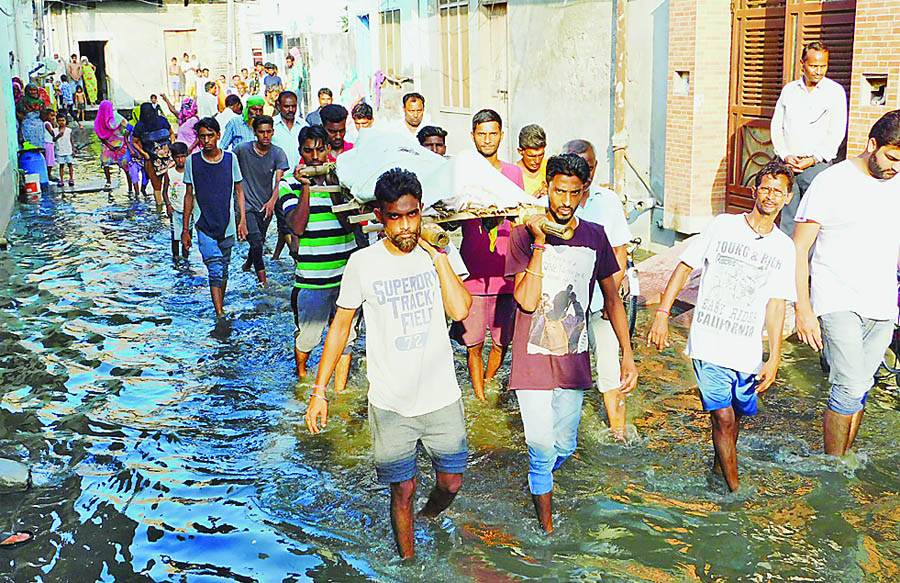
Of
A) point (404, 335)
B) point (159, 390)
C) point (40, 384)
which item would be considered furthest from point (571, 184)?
point (40, 384)

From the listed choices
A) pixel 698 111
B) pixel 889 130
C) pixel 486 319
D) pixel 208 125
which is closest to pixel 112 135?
pixel 208 125

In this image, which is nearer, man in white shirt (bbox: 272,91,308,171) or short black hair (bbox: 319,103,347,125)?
short black hair (bbox: 319,103,347,125)

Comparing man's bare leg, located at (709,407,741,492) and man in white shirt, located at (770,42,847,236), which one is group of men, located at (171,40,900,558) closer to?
man's bare leg, located at (709,407,741,492)

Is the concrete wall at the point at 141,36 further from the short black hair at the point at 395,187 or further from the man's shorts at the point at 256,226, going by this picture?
the short black hair at the point at 395,187

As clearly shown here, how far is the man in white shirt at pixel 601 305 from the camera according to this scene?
621cm

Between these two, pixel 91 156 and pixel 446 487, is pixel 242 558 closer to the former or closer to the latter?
pixel 446 487

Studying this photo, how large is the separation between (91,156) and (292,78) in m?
6.62

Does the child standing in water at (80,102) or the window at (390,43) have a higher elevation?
the window at (390,43)

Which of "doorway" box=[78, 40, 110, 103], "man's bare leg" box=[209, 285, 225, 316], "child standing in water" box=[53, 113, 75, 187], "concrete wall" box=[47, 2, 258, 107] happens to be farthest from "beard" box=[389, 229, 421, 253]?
"doorway" box=[78, 40, 110, 103]

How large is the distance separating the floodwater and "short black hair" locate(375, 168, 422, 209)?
179cm

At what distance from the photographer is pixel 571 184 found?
16.0ft

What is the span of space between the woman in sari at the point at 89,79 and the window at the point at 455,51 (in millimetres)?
20926

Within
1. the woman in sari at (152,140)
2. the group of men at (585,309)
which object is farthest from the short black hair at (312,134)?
the woman in sari at (152,140)

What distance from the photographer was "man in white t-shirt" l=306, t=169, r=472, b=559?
→ 15.5 feet
